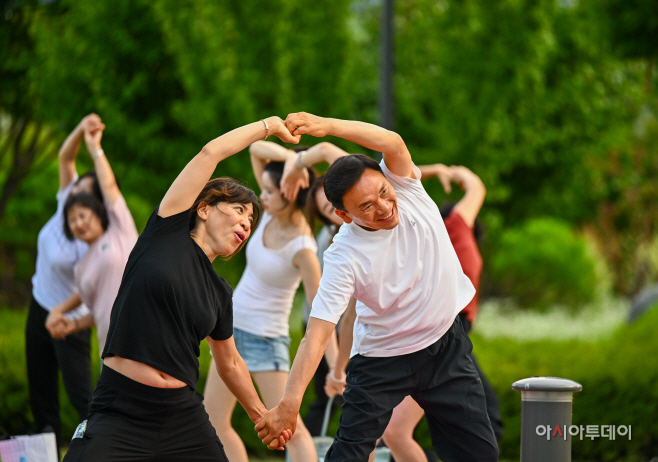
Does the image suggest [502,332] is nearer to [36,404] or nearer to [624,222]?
[624,222]

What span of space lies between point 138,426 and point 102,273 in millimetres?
1970

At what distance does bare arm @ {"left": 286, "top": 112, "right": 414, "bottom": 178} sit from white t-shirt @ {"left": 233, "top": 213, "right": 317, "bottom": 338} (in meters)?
1.31

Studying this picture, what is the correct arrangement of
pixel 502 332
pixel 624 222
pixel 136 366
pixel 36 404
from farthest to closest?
pixel 624 222
pixel 502 332
pixel 36 404
pixel 136 366

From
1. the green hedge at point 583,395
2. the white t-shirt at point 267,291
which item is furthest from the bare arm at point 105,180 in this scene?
the green hedge at point 583,395

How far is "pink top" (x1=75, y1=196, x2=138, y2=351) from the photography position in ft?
16.1

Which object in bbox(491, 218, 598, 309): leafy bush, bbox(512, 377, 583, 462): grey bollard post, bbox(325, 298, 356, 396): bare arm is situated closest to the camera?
bbox(512, 377, 583, 462): grey bollard post

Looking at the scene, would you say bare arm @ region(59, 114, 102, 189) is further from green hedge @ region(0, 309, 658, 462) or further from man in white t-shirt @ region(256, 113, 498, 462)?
man in white t-shirt @ region(256, 113, 498, 462)

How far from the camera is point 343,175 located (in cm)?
342

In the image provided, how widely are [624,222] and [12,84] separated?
15633 mm

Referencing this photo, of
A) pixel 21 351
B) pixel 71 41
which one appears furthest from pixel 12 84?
pixel 21 351

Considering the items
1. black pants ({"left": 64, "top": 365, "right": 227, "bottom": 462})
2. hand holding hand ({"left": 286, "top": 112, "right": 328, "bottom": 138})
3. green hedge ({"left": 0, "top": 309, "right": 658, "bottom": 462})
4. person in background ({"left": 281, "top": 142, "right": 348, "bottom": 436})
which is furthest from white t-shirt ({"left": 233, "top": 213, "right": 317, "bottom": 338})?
green hedge ({"left": 0, "top": 309, "right": 658, "bottom": 462})

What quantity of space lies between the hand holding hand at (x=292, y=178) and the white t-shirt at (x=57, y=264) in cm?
161

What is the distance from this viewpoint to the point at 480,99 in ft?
31.9

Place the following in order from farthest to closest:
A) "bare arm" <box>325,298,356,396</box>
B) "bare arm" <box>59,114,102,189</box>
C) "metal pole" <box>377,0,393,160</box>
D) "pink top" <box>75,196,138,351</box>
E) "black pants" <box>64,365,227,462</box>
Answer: "metal pole" <box>377,0,393,160</box> → "bare arm" <box>59,114,102,189</box> → "pink top" <box>75,196,138,351</box> → "bare arm" <box>325,298,356,396</box> → "black pants" <box>64,365,227,462</box>
